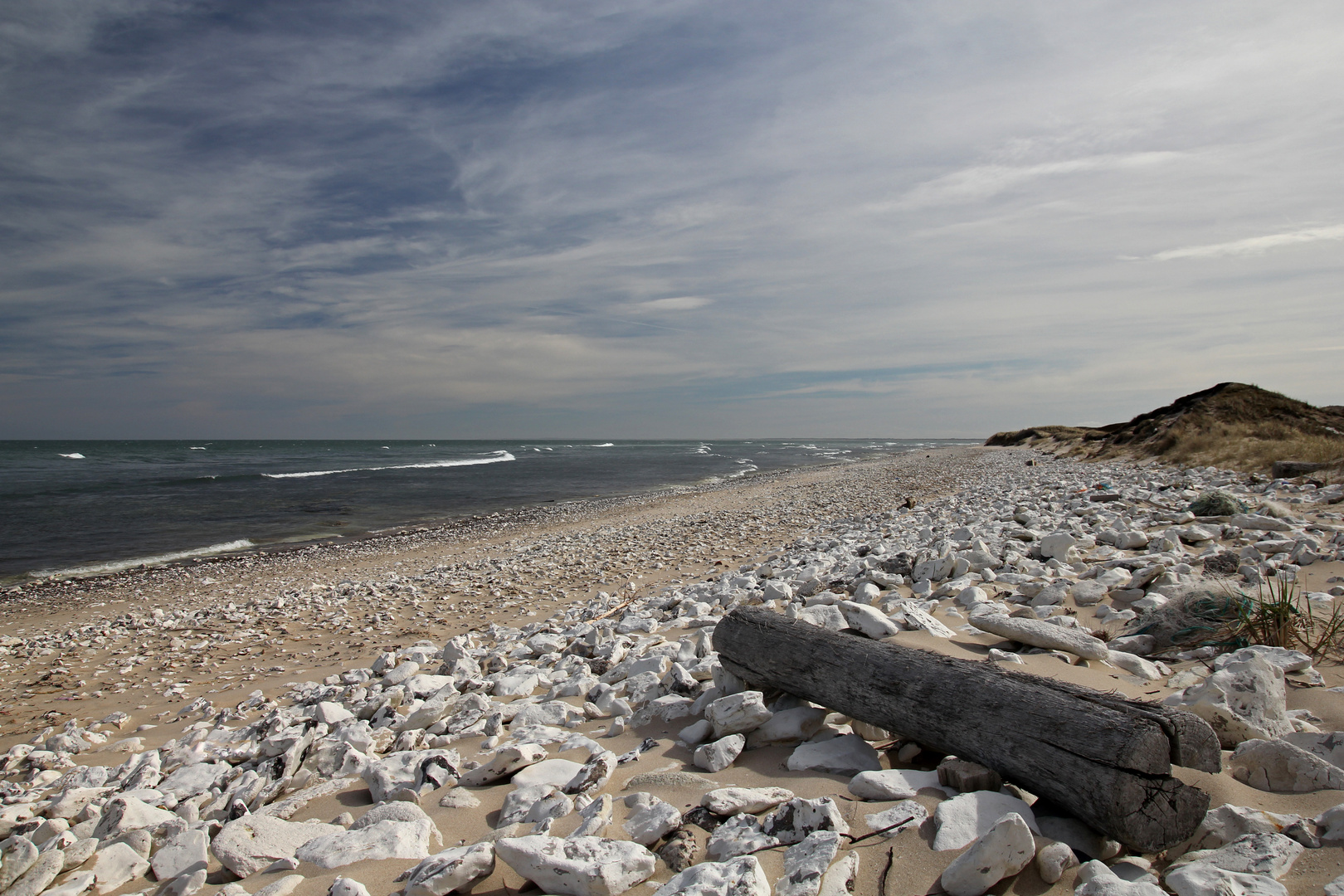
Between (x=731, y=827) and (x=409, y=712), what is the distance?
3017mm

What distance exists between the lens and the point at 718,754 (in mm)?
3062

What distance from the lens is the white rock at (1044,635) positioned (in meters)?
3.87

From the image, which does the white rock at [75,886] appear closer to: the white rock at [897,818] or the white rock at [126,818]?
the white rock at [126,818]

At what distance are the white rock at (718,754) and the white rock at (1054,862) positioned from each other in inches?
53.3

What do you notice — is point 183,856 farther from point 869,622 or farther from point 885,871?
point 869,622

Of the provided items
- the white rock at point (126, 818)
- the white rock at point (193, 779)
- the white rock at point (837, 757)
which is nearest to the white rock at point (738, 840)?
the white rock at point (837, 757)

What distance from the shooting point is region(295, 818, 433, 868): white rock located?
2504 millimetres

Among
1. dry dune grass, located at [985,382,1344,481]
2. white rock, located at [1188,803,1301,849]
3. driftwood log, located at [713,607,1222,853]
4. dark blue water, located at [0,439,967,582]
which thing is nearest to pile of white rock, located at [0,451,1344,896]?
white rock, located at [1188,803,1301,849]

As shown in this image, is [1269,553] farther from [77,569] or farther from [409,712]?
[77,569]

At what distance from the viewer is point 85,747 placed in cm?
510

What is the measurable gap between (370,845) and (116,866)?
1.14 m

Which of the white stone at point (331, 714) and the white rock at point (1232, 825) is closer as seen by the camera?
the white rock at point (1232, 825)

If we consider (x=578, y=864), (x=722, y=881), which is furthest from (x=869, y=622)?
(x=578, y=864)

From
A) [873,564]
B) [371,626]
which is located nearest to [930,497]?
[873,564]
